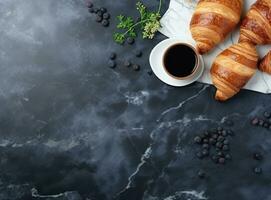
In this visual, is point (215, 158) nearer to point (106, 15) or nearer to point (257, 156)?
point (257, 156)

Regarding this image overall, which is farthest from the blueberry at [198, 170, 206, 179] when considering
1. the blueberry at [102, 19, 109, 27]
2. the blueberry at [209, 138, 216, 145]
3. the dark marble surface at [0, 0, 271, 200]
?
the blueberry at [102, 19, 109, 27]

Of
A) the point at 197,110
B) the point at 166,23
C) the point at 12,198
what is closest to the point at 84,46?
the point at 166,23

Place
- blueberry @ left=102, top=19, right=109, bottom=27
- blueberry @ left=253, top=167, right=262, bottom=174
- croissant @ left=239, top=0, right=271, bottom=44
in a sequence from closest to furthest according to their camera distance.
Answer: croissant @ left=239, top=0, right=271, bottom=44
blueberry @ left=253, top=167, right=262, bottom=174
blueberry @ left=102, top=19, right=109, bottom=27

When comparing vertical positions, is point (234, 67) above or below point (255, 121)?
above

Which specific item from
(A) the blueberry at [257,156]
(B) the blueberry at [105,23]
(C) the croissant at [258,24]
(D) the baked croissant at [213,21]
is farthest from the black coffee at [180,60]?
(A) the blueberry at [257,156]

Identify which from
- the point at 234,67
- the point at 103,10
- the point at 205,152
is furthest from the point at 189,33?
the point at 205,152

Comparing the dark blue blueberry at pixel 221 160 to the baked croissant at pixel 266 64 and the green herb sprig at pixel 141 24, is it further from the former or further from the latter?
the green herb sprig at pixel 141 24

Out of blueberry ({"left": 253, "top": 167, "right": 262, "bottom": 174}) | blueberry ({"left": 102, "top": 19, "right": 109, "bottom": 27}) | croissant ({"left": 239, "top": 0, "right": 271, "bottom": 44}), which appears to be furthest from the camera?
blueberry ({"left": 102, "top": 19, "right": 109, "bottom": 27})

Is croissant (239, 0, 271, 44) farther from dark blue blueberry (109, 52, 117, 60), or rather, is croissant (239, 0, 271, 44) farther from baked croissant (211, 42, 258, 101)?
dark blue blueberry (109, 52, 117, 60)
